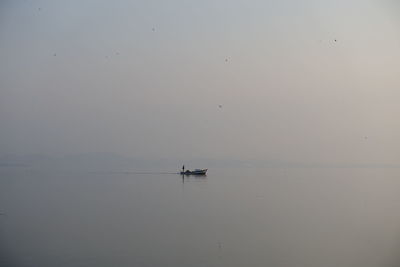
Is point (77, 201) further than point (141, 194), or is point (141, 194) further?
point (141, 194)

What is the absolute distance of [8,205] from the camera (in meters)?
13.2

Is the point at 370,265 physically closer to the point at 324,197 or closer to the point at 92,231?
the point at 92,231

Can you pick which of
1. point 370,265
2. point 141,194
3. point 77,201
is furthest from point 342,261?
point 141,194

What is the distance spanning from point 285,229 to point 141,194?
8.01m

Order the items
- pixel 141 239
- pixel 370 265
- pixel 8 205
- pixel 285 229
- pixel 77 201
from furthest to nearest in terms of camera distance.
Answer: pixel 77 201, pixel 8 205, pixel 285 229, pixel 141 239, pixel 370 265

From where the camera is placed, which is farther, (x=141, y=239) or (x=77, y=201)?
(x=77, y=201)

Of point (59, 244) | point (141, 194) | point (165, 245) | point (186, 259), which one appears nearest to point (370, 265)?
point (186, 259)

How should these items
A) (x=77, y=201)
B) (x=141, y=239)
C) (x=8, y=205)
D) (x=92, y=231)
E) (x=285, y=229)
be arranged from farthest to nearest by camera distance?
(x=77, y=201) → (x=8, y=205) → (x=285, y=229) → (x=92, y=231) → (x=141, y=239)

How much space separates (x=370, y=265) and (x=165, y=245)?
10.8 feet

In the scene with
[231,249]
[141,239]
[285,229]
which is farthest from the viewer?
[285,229]

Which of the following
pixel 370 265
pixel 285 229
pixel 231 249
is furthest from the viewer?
pixel 285 229

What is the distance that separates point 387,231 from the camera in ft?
34.0

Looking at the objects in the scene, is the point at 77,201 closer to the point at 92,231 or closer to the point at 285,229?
the point at 92,231

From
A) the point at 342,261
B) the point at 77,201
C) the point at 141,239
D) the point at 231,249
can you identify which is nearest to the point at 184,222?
the point at 141,239
